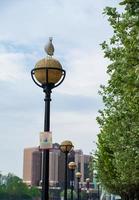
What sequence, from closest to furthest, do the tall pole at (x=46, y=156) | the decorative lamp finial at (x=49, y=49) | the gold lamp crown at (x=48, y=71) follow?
the tall pole at (x=46, y=156) → the gold lamp crown at (x=48, y=71) → the decorative lamp finial at (x=49, y=49)

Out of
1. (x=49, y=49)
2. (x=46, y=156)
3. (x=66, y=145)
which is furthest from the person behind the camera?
(x=66, y=145)

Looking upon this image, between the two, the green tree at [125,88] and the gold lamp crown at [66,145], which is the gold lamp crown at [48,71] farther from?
the gold lamp crown at [66,145]

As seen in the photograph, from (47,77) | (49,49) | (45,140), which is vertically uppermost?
(49,49)

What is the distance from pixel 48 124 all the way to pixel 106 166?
3072 cm

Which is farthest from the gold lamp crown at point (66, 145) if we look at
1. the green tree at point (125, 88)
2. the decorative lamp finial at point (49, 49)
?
the decorative lamp finial at point (49, 49)

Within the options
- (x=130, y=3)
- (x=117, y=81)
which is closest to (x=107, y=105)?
(x=117, y=81)

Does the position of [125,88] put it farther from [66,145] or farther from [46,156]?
[66,145]

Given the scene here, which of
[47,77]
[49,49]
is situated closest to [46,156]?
[47,77]

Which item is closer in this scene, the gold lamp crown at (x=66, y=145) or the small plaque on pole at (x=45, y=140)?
the small plaque on pole at (x=45, y=140)

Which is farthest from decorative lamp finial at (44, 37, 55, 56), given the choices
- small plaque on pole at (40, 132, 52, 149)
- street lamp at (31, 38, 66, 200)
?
small plaque on pole at (40, 132, 52, 149)

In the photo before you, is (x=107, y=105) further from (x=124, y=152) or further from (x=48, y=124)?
(x=48, y=124)

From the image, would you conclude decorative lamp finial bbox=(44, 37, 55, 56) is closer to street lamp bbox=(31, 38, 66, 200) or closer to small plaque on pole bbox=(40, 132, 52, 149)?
street lamp bbox=(31, 38, 66, 200)

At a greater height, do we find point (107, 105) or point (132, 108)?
point (107, 105)

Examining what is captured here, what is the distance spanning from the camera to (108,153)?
41.9 meters
